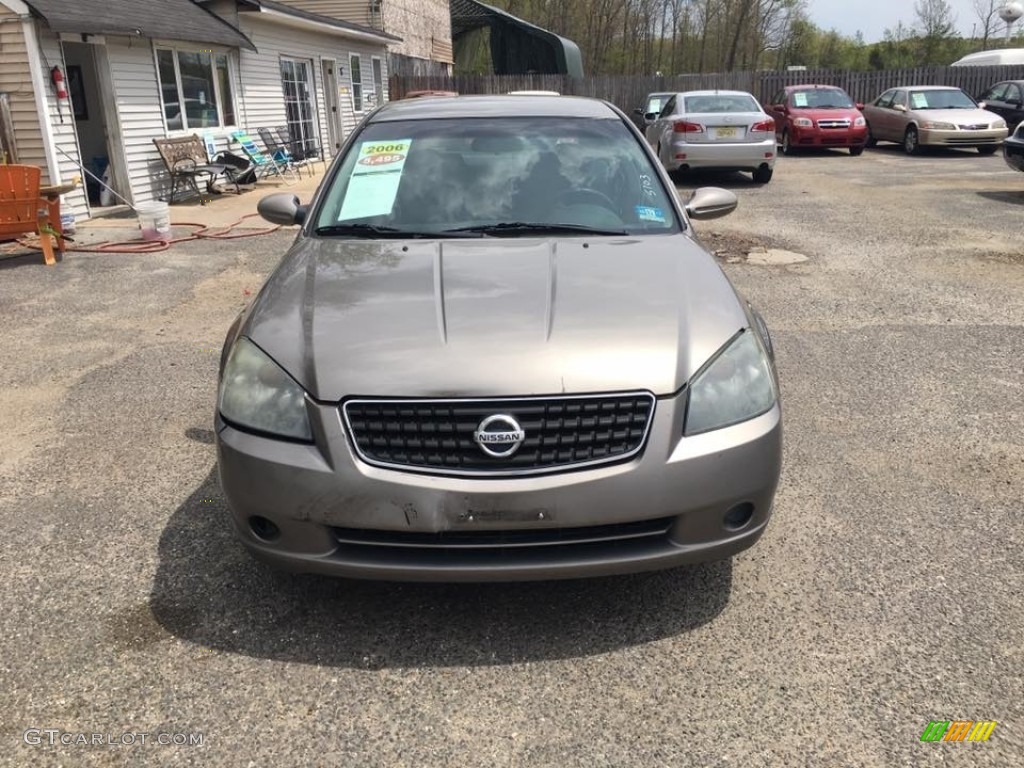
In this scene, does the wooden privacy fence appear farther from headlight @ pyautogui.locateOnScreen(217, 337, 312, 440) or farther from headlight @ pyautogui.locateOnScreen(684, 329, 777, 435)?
headlight @ pyautogui.locateOnScreen(684, 329, 777, 435)

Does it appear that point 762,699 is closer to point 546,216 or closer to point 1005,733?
point 1005,733

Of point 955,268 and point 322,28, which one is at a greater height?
point 322,28

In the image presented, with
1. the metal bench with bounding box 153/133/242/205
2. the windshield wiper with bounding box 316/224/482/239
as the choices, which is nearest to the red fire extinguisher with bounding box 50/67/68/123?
the metal bench with bounding box 153/133/242/205

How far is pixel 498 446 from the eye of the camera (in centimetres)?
235

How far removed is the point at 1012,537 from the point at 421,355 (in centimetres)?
243

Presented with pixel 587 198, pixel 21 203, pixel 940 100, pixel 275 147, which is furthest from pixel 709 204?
pixel 940 100

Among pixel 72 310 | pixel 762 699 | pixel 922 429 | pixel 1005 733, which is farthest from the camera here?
pixel 72 310

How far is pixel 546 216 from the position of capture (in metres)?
3.54

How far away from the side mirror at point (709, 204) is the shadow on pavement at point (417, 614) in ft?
6.26

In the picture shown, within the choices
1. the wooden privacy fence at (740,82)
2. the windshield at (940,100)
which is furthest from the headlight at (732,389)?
the wooden privacy fence at (740,82)

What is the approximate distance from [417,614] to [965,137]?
18965 millimetres

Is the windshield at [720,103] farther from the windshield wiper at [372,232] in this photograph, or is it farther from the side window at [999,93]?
the windshield wiper at [372,232]

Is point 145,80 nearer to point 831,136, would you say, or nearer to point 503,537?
point 503,537

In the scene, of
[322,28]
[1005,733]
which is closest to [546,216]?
[1005,733]
